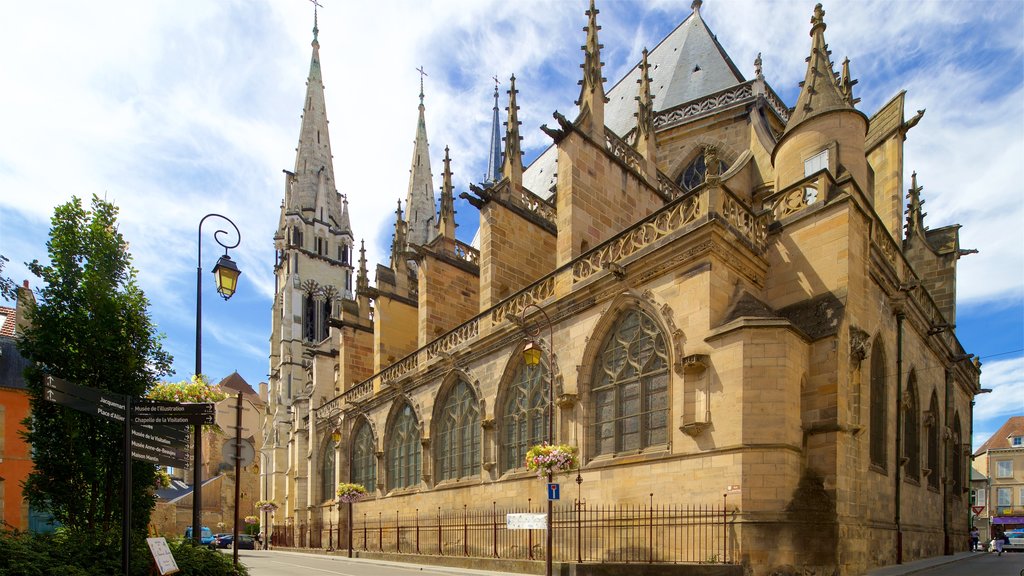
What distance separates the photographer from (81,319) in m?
9.02

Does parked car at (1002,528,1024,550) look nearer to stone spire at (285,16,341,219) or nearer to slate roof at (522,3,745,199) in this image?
slate roof at (522,3,745,199)

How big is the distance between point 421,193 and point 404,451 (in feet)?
162

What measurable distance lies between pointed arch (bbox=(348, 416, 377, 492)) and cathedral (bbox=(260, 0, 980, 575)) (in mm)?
130

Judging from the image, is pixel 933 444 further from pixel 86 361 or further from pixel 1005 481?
pixel 1005 481

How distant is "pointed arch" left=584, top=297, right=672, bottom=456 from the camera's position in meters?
12.6

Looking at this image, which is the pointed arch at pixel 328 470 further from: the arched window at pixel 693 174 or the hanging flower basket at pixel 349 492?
the arched window at pixel 693 174

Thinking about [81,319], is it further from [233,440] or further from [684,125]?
[684,125]

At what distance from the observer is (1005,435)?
47.4 meters

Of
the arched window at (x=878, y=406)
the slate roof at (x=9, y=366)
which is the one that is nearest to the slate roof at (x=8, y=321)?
the slate roof at (x=9, y=366)

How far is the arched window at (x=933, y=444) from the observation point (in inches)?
692

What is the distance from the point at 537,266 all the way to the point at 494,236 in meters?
2.01

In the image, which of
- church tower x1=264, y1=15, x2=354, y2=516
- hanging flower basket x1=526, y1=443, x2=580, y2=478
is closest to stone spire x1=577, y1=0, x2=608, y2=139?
hanging flower basket x1=526, y1=443, x2=580, y2=478

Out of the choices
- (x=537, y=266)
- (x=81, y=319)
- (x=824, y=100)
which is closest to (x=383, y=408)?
(x=537, y=266)

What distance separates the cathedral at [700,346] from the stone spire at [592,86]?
Answer: 81 millimetres
